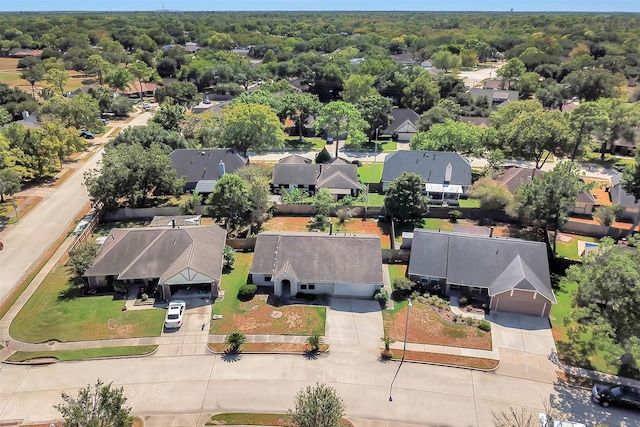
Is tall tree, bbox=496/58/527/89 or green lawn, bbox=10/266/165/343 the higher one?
tall tree, bbox=496/58/527/89

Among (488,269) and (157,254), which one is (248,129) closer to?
(157,254)

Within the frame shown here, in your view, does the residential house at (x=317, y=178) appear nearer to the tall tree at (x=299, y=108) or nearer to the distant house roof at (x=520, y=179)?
the distant house roof at (x=520, y=179)

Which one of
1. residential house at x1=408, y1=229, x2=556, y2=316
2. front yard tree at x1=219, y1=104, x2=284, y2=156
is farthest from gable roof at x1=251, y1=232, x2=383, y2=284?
front yard tree at x1=219, y1=104, x2=284, y2=156

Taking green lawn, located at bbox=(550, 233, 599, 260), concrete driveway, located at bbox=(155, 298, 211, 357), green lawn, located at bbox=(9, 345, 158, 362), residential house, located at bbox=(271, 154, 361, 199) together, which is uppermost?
residential house, located at bbox=(271, 154, 361, 199)

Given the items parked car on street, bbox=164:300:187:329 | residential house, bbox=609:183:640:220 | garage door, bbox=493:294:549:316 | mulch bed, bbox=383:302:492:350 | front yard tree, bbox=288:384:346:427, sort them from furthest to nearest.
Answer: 1. residential house, bbox=609:183:640:220
2. garage door, bbox=493:294:549:316
3. parked car on street, bbox=164:300:187:329
4. mulch bed, bbox=383:302:492:350
5. front yard tree, bbox=288:384:346:427

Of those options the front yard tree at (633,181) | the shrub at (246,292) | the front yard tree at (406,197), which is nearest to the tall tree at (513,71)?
the front yard tree at (633,181)

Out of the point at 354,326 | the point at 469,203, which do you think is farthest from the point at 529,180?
the point at 354,326

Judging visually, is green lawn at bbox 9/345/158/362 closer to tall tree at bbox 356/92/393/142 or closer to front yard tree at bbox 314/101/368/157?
front yard tree at bbox 314/101/368/157

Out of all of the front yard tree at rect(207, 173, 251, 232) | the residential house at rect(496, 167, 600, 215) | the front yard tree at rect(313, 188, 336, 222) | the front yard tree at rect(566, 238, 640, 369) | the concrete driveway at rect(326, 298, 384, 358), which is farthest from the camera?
the residential house at rect(496, 167, 600, 215)

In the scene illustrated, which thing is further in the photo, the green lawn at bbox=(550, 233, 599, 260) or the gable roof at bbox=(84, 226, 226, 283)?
the green lawn at bbox=(550, 233, 599, 260)
